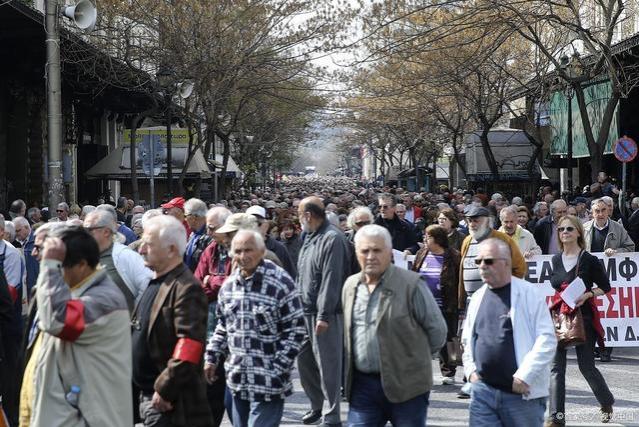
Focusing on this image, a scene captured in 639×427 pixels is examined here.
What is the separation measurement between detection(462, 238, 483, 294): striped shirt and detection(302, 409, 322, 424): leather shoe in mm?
1993

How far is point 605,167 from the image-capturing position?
36.7 meters

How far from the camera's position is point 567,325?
899 centimetres

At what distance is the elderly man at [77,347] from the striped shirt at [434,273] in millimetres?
6286

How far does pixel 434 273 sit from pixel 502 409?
206 inches

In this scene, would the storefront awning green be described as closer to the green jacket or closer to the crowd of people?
the crowd of people

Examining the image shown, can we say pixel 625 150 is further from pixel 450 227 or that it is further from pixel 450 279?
pixel 450 279

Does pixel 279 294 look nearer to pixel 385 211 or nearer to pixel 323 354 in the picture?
pixel 323 354

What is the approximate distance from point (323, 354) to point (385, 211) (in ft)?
16.4

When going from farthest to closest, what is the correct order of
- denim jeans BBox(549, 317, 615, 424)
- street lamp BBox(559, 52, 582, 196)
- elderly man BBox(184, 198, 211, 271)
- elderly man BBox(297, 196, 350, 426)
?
street lamp BBox(559, 52, 582, 196) < elderly man BBox(184, 198, 211, 271) < elderly man BBox(297, 196, 350, 426) < denim jeans BBox(549, 317, 615, 424)

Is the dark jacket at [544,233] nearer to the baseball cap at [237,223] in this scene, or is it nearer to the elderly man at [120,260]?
the baseball cap at [237,223]

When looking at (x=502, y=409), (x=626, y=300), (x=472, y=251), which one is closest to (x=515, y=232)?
(x=472, y=251)

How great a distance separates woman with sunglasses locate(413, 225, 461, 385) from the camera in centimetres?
1155

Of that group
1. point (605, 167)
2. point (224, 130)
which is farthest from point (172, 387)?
point (224, 130)

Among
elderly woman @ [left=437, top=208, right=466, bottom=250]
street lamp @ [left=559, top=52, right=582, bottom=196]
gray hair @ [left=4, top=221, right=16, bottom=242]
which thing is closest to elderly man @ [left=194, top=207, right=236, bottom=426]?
gray hair @ [left=4, top=221, right=16, bottom=242]
